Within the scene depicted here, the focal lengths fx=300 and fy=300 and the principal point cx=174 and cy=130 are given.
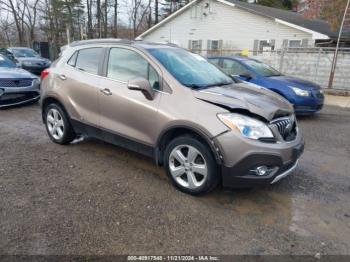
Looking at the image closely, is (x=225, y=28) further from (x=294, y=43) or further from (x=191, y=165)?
(x=191, y=165)

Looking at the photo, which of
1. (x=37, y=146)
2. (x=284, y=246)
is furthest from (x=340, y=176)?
(x=37, y=146)

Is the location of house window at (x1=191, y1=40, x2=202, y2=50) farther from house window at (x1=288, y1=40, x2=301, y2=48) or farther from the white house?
house window at (x1=288, y1=40, x2=301, y2=48)

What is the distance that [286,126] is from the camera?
3.50 m

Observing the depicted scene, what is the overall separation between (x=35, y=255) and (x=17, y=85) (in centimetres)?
663

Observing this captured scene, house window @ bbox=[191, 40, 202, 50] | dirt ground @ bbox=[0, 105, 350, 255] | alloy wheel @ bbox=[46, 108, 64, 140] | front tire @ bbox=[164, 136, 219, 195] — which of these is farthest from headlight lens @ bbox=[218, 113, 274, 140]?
house window @ bbox=[191, 40, 202, 50]

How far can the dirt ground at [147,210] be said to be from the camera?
8.96 feet

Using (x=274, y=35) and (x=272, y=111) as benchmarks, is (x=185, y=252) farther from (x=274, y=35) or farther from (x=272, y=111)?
(x=274, y=35)

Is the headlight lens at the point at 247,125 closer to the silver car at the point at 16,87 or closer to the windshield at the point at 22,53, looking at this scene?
the silver car at the point at 16,87

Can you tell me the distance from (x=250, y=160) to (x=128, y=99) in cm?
176

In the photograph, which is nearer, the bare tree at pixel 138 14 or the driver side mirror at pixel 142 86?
the driver side mirror at pixel 142 86

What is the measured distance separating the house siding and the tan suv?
16.7m

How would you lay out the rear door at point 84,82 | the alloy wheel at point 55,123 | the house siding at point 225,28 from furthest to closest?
the house siding at point 225,28
the alloy wheel at point 55,123
the rear door at point 84,82

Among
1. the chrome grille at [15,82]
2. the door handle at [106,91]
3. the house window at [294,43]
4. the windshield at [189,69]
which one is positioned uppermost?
the house window at [294,43]

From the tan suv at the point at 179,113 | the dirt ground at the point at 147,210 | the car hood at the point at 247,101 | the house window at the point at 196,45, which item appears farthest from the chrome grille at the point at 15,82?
the house window at the point at 196,45
